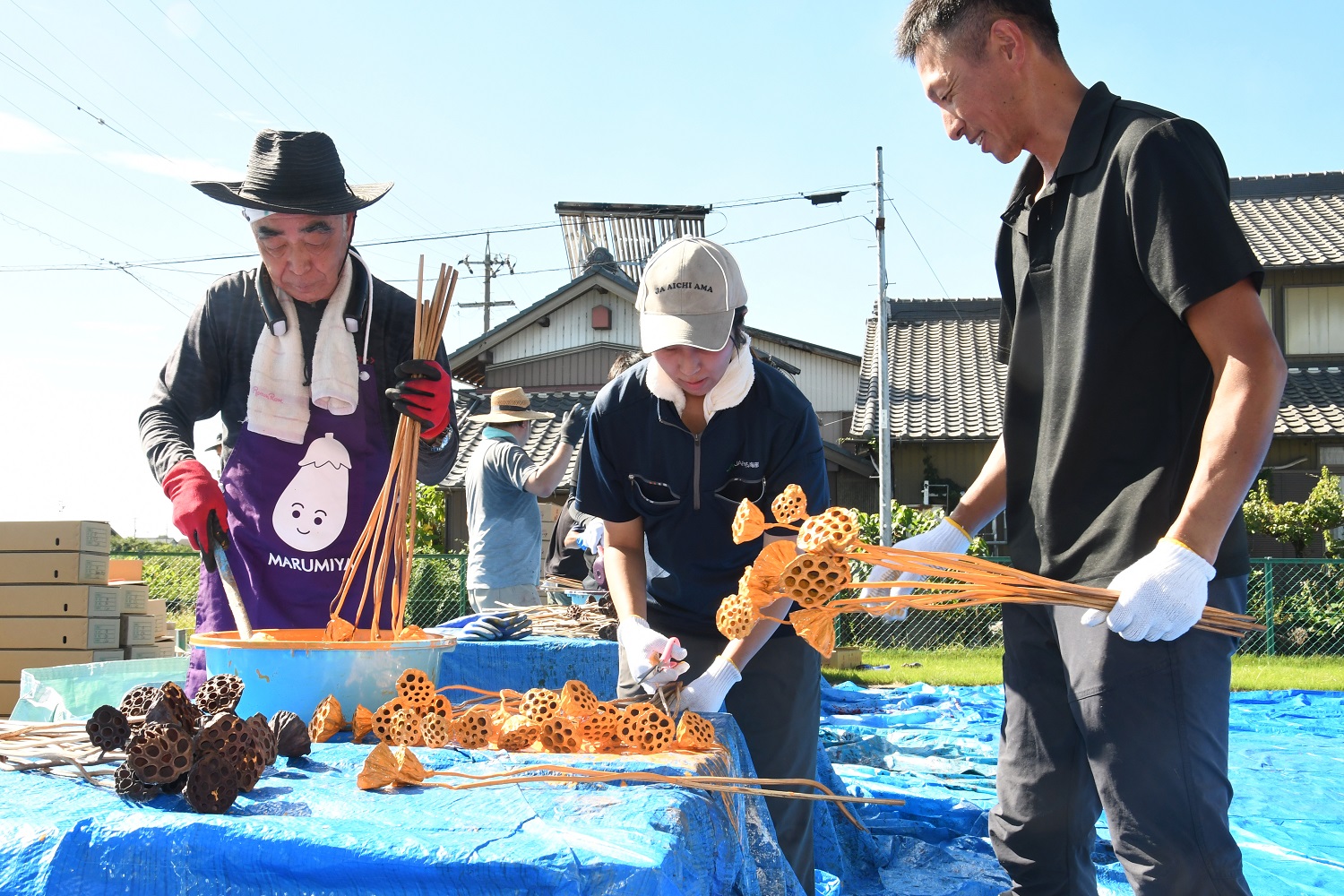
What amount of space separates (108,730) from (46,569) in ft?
17.3

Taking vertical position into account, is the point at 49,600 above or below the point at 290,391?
below

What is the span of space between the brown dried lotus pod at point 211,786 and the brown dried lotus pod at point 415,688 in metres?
0.43

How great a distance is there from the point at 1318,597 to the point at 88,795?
10.9 m

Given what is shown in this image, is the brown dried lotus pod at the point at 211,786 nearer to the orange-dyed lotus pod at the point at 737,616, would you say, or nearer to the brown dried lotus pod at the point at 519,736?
the brown dried lotus pod at the point at 519,736

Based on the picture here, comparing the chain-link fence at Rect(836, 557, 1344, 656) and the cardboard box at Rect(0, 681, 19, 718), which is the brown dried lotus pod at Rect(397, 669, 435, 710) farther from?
the chain-link fence at Rect(836, 557, 1344, 656)

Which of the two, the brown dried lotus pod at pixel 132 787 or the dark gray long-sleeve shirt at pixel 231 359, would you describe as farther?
the dark gray long-sleeve shirt at pixel 231 359

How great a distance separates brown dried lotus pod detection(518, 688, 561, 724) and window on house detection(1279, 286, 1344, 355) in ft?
49.7

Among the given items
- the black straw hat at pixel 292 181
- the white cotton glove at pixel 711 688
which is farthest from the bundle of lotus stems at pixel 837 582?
the black straw hat at pixel 292 181

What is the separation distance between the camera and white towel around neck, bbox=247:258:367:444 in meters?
2.23

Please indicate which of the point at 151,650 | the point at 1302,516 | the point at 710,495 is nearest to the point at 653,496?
the point at 710,495

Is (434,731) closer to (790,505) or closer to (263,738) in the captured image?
(263,738)

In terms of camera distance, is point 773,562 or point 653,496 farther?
point 653,496

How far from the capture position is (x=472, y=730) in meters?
1.49

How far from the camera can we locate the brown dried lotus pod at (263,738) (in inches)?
45.3
